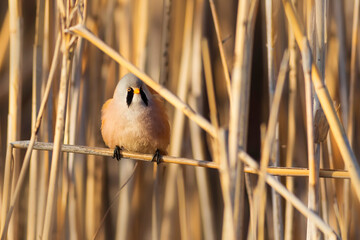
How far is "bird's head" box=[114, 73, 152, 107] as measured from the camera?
172 cm

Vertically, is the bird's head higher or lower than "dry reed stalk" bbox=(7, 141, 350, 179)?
higher

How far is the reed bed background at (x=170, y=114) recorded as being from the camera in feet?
4.15

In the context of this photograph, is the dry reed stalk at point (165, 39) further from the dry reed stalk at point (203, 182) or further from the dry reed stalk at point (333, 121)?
the dry reed stalk at point (333, 121)

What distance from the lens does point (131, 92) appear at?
1749mm

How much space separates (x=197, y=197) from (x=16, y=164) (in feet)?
2.66

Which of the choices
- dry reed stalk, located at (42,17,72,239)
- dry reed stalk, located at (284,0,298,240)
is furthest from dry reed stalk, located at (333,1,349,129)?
dry reed stalk, located at (42,17,72,239)

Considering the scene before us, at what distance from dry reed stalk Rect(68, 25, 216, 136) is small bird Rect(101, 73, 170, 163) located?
1.71ft

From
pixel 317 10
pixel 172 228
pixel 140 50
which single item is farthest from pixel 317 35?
pixel 172 228

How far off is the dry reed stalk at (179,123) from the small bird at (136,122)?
4cm

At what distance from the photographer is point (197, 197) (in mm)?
2066

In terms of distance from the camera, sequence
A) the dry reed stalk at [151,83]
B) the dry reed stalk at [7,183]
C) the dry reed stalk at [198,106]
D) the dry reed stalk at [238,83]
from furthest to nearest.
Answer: the dry reed stalk at [198,106] → the dry reed stalk at [7,183] → the dry reed stalk at [151,83] → the dry reed stalk at [238,83]

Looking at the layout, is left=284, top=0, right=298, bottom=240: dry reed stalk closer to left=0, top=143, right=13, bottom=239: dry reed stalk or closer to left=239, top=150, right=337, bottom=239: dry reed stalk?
left=239, top=150, right=337, bottom=239: dry reed stalk

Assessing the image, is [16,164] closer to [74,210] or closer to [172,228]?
[74,210]

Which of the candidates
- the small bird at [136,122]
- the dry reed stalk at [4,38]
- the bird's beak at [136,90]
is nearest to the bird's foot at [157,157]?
the small bird at [136,122]
